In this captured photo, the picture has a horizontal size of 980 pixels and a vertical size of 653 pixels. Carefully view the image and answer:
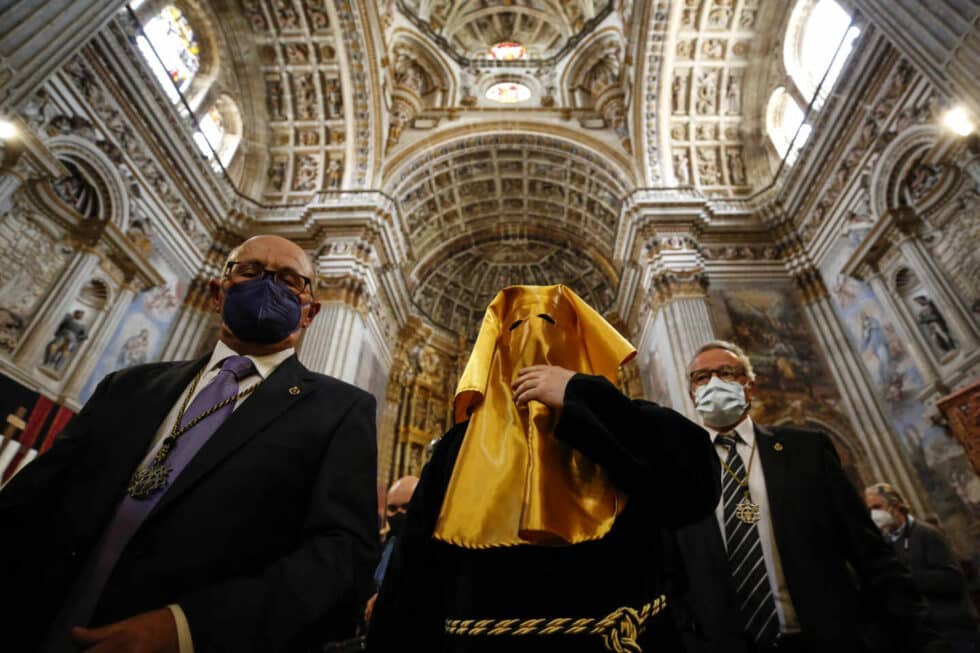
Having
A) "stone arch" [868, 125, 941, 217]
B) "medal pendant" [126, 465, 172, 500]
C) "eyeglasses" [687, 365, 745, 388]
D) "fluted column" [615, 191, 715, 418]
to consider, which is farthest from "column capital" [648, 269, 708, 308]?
"medal pendant" [126, 465, 172, 500]

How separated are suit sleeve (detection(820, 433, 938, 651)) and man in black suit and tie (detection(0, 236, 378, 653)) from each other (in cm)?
216

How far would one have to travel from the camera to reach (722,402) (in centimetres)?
266

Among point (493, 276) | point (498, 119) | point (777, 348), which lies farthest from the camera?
point (493, 276)

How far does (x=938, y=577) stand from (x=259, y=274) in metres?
5.50

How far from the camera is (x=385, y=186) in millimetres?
12281

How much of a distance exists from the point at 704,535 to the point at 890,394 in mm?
7173

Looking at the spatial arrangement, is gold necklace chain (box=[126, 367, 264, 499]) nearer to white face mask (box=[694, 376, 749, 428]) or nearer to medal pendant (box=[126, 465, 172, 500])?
medal pendant (box=[126, 465, 172, 500])

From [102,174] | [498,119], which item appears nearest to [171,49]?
[102,174]

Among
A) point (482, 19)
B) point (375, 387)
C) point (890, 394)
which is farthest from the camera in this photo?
point (482, 19)

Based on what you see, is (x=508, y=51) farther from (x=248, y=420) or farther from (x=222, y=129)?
(x=248, y=420)

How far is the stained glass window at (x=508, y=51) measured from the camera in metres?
16.4

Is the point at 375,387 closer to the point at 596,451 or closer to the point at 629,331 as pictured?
the point at 629,331

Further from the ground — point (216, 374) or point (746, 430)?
point (746, 430)

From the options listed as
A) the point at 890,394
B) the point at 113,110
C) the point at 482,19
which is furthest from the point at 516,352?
the point at 482,19
